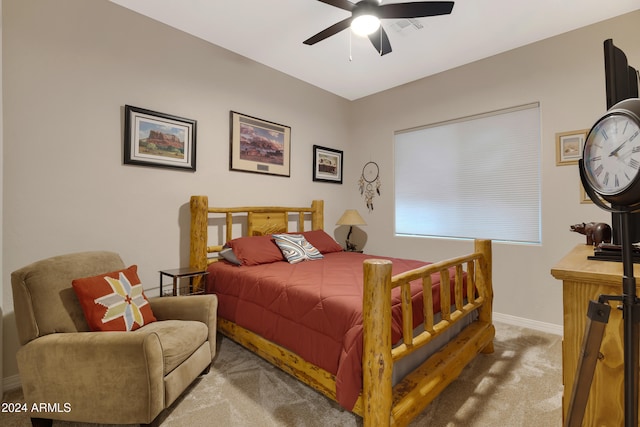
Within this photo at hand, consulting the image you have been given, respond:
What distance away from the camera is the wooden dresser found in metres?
0.85

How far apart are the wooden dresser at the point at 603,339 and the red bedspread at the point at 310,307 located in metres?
0.77

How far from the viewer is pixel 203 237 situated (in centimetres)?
279

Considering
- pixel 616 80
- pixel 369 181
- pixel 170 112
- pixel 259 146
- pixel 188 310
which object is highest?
pixel 170 112

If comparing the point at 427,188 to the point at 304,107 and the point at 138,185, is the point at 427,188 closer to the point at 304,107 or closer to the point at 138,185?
the point at 304,107

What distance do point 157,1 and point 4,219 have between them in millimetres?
1946

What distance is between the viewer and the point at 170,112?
2.74m

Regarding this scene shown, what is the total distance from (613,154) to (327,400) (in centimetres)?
184

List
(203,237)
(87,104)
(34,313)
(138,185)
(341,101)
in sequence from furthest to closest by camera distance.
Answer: (341,101)
(203,237)
(138,185)
(87,104)
(34,313)

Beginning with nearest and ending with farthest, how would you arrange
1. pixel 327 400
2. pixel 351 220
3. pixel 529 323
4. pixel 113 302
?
pixel 113 302, pixel 327 400, pixel 529 323, pixel 351 220

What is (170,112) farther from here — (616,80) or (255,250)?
(616,80)

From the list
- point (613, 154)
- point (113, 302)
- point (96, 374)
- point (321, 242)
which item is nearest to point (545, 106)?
point (321, 242)

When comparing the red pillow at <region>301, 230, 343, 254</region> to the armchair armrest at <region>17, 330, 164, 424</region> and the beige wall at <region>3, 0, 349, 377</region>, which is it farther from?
the armchair armrest at <region>17, 330, 164, 424</region>

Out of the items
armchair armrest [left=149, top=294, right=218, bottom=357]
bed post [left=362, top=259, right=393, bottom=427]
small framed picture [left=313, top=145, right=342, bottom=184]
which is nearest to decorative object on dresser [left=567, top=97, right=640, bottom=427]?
bed post [left=362, top=259, right=393, bottom=427]

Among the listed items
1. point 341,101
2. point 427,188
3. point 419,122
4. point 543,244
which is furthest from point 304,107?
point 543,244
